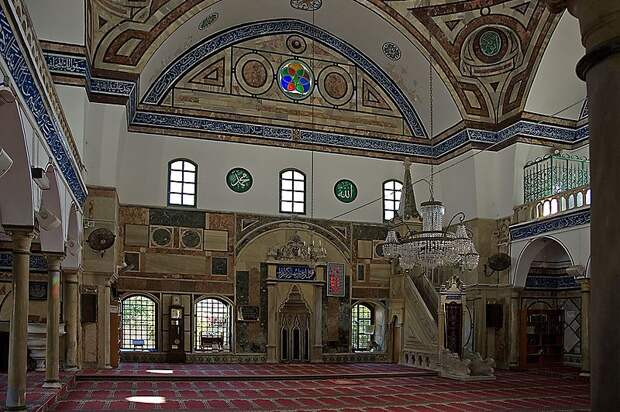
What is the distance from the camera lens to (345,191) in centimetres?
1562

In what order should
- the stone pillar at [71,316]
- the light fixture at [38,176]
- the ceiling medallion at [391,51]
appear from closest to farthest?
the light fixture at [38,176] < the stone pillar at [71,316] < the ceiling medallion at [391,51]

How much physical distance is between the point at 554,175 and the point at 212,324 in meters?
7.40

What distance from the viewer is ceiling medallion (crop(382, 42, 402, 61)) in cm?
1519

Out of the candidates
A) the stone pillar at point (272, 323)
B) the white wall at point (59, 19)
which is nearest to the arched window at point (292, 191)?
the stone pillar at point (272, 323)

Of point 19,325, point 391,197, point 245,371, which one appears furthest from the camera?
point 391,197

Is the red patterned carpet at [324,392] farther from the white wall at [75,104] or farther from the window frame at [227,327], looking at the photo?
the white wall at [75,104]

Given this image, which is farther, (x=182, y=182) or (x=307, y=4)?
(x=307, y=4)

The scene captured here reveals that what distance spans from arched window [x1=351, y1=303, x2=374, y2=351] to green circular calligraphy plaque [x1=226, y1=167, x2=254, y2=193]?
140 inches

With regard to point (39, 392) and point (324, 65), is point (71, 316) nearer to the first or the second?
point (39, 392)

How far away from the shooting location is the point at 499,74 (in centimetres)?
1470

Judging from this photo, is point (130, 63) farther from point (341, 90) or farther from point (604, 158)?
point (604, 158)

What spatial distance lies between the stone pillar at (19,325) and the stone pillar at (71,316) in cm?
365

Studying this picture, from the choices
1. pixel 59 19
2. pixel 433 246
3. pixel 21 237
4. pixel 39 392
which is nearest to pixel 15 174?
pixel 21 237

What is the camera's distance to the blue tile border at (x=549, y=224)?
12325mm
